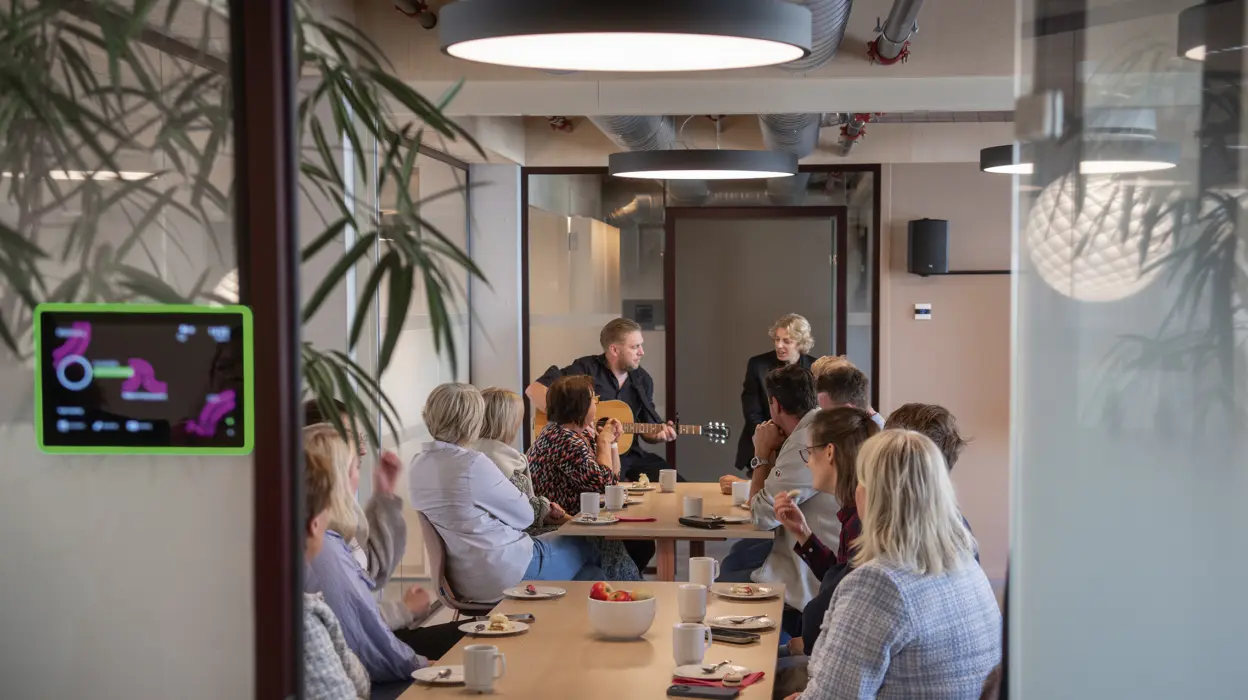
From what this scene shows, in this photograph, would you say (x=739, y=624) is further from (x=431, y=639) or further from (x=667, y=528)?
(x=667, y=528)

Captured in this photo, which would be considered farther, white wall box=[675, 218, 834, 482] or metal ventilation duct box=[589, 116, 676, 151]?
white wall box=[675, 218, 834, 482]

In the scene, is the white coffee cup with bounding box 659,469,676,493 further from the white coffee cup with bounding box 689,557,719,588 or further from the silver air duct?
the white coffee cup with bounding box 689,557,719,588

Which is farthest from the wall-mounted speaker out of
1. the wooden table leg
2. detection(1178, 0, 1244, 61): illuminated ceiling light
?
detection(1178, 0, 1244, 61): illuminated ceiling light

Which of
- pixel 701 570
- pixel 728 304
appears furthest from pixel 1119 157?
pixel 728 304

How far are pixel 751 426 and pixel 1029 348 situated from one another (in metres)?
6.40

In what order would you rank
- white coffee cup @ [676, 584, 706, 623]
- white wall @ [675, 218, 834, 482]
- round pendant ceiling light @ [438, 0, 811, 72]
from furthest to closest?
1. white wall @ [675, 218, 834, 482]
2. white coffee cup @ [676, 584, 706, 623]
3. round pendant ceiling light @ [438, 0, 811, 72]

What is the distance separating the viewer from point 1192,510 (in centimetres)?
201

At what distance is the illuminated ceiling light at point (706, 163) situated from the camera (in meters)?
6.11

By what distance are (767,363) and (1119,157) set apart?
6.39 metres

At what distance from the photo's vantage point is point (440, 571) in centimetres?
515

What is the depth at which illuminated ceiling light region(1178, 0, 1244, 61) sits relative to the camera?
77.8 inches

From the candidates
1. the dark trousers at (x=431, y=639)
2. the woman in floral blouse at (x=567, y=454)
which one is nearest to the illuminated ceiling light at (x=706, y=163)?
the woman in floral blouse at (x=567, y=454)

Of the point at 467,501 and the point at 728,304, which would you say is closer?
the point at 467,501

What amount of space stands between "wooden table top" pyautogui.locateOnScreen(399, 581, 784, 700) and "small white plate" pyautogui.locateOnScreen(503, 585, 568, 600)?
0.02 m
